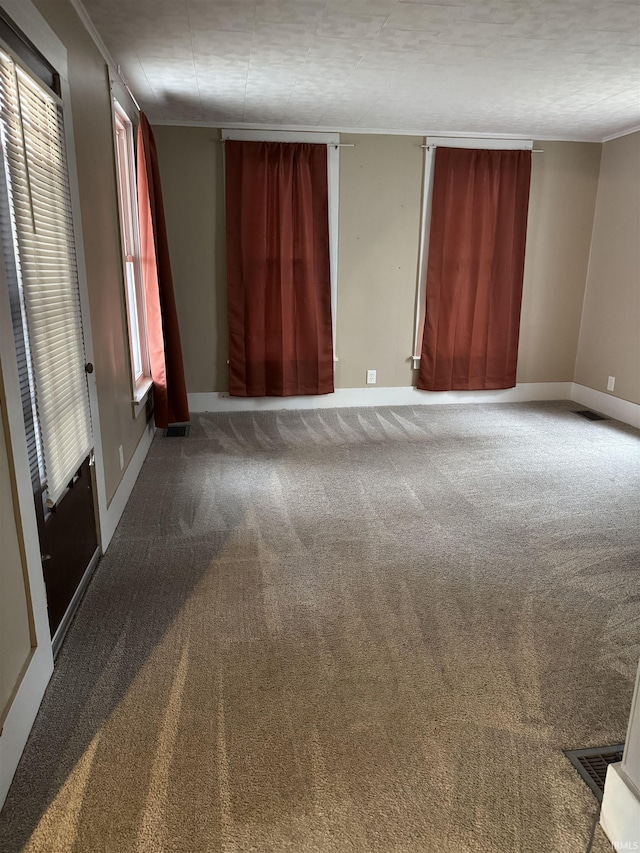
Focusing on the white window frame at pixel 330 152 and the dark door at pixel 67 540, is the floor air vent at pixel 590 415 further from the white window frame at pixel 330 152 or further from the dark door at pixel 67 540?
the dark door at pixel 67 540

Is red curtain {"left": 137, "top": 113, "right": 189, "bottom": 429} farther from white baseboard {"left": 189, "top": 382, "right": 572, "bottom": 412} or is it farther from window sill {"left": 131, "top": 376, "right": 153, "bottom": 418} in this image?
white baseboard {"left": 189, "top": 382, "right": 572, "bottom": 412}

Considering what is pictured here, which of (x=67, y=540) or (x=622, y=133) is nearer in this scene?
(x=67, y=540)

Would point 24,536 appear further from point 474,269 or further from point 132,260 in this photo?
point 474,269

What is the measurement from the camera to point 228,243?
4746 mm

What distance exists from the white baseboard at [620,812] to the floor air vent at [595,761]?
0.12 m

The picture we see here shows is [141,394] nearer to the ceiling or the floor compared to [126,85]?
nearer to the floor

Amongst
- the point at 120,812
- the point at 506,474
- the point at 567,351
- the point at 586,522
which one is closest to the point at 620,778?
the point at 120,812

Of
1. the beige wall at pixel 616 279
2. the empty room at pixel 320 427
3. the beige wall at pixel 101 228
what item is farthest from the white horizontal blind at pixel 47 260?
the beige wall at pixel 616 279

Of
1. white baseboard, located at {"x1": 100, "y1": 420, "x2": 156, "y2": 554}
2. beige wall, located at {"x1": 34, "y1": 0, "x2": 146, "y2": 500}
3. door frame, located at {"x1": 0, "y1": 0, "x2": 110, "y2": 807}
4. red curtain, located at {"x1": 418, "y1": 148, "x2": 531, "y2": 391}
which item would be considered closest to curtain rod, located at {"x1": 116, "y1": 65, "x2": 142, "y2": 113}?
beige wall, located at {"x1": 34, "y1": 0, "x2": 146, "y2": 500}

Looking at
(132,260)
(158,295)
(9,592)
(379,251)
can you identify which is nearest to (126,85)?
(132,260)

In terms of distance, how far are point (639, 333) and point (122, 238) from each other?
3.94 metres

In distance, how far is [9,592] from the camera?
5.05 feet

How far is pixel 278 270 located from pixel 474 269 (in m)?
1.70

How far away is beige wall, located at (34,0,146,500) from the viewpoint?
2.47 metres
